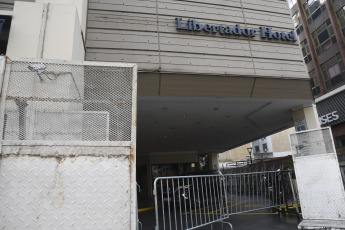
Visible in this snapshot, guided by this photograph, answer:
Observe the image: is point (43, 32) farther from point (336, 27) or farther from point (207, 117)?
point (336, 27)

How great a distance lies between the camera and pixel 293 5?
89.8 ft

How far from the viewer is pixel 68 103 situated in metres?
2.33

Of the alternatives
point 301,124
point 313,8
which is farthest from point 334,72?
point 301,124

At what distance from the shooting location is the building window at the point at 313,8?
22723mm

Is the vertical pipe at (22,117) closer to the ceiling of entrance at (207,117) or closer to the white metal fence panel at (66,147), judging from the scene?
Result: the white metal fence panel at (66,147)

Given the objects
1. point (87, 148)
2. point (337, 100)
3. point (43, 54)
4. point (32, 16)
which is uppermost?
point (337, 100)

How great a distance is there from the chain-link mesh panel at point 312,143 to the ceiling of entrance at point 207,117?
175cm

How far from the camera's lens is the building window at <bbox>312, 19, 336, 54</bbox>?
71.2 ft

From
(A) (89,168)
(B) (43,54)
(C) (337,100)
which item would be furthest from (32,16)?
(C) (337,100)

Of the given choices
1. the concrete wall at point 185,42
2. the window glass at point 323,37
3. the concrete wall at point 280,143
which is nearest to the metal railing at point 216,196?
the concrete wall at point 185,42

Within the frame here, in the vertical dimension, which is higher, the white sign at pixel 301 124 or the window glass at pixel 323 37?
the window glass at pixel 323 37

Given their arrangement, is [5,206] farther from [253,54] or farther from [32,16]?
[253,54]

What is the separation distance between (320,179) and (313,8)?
977 inches

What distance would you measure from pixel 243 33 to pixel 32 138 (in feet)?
21.5
